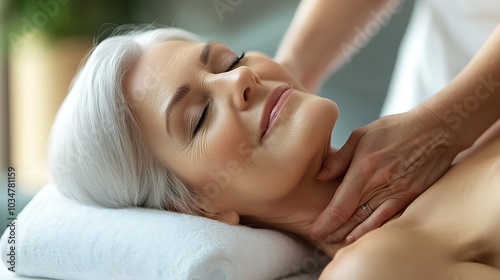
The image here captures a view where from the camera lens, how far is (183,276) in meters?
1.18

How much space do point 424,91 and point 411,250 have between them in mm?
1000

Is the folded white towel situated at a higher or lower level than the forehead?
lower

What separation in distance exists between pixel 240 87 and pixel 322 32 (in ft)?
2.12

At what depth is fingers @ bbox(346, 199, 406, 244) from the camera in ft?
4.23

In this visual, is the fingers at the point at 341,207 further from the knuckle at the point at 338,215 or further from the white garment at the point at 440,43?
the white garment at the point at 440,43

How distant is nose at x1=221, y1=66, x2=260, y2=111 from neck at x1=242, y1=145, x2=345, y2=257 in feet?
0.57

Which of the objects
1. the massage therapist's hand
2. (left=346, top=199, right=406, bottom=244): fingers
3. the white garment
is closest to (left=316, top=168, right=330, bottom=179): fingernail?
the massage therapist's hand

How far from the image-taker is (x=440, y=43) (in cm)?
200

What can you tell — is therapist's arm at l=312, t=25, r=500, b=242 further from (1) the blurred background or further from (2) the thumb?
(1) the blurred background

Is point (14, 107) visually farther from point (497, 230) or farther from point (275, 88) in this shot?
point (497, 230)

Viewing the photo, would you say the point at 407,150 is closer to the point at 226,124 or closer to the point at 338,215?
the point at 338,215

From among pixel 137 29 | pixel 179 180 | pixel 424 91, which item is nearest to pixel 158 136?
pixel 179 180

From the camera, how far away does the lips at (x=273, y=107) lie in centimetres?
129

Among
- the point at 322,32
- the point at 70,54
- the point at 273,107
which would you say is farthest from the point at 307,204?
the point at 70,54
